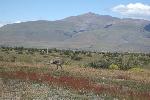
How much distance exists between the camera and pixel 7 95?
20.2 m

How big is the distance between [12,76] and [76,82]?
5052 mm

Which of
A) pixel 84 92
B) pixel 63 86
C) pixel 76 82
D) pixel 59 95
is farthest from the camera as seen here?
pixel 76 82

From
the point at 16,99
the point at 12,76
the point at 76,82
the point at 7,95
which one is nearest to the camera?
the point at 16,99

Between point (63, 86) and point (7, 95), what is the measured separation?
264 inches

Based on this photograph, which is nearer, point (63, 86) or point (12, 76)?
point (63, 86)

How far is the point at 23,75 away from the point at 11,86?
21.6ft

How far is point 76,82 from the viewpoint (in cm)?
2833

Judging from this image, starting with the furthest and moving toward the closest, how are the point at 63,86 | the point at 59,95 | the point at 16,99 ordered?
the point at 63,86 → the point at 59,95 → the point at 16,99

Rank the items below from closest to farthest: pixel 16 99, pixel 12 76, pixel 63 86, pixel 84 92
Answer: pixel 16 99 → pixel 84 92 → pixel 63 86 → pixel 12 76

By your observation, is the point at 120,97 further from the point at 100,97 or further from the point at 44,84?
the point at 44,84

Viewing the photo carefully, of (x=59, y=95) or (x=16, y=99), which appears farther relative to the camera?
(x=59, y=95)

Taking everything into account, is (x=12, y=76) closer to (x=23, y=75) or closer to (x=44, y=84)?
(x=23, y=75)

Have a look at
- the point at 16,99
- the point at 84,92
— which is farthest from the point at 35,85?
the point at 16,99

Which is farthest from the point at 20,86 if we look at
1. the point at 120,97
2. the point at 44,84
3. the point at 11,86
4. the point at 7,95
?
the point at 120,97
